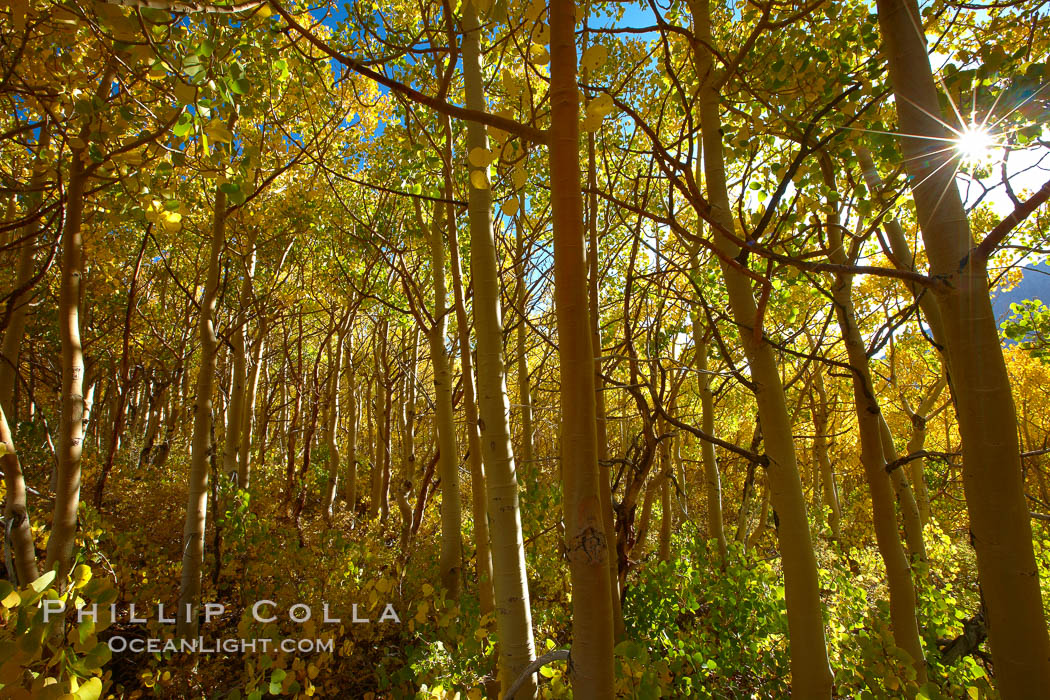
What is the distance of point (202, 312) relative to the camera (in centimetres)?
350

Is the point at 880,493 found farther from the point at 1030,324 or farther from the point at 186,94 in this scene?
the point at 1030,324

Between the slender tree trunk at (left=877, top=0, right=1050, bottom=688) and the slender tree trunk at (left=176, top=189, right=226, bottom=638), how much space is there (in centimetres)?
399

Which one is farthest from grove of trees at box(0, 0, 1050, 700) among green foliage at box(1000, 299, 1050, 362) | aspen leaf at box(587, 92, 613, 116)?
green foliage at box(1000, 299, 1050, 362)

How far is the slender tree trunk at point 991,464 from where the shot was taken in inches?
36.8

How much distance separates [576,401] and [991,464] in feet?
2.87

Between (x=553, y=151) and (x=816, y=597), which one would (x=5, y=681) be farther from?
(x=816, y=597)

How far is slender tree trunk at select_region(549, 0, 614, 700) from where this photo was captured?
809 millimetres

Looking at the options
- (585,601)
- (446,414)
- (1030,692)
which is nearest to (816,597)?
(1030,692)

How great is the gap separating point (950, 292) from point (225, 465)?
6.93 meters

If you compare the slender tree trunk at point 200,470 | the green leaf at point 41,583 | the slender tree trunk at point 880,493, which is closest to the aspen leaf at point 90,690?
the green leaf at point 41,583

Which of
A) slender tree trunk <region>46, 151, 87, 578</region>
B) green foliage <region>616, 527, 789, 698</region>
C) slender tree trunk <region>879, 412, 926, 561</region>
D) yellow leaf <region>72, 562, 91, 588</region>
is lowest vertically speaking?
green foliage <region>616, 527, 789, 698</region>

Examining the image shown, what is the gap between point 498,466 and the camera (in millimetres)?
1877

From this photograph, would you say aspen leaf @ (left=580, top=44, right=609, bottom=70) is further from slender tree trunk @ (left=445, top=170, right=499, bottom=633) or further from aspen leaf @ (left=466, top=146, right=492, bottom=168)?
slender tree trunk @ (left=445, top=170, right=499, bottom=633)

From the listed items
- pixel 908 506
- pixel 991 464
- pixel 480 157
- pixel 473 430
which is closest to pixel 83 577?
pixel 480 157
